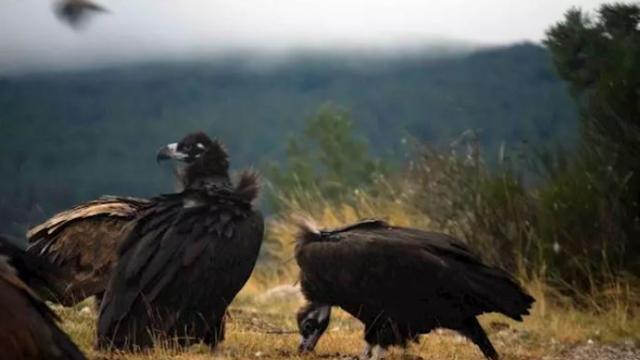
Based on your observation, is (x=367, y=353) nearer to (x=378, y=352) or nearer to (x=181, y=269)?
(x=378, y=352)

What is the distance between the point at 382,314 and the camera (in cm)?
653

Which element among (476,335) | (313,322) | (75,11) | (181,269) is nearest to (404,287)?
(476,335)

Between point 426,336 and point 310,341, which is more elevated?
point 310,341

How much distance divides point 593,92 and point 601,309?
2295 mm

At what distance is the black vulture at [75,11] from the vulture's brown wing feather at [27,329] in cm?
708

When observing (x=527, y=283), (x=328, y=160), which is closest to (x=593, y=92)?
(x=527, y=283)

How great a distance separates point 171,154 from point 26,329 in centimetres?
340

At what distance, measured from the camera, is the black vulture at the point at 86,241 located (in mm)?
7094

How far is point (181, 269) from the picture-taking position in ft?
20.1

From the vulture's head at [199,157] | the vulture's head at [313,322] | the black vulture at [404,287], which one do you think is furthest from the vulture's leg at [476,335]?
the vulture's head at [199,157]

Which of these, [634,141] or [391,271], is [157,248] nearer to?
[391,271]

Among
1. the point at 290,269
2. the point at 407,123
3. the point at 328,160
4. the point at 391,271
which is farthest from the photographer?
the point at 328,160

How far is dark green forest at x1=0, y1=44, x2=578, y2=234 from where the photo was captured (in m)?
10.4

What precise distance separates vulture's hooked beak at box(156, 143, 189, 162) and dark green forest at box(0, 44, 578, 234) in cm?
52
